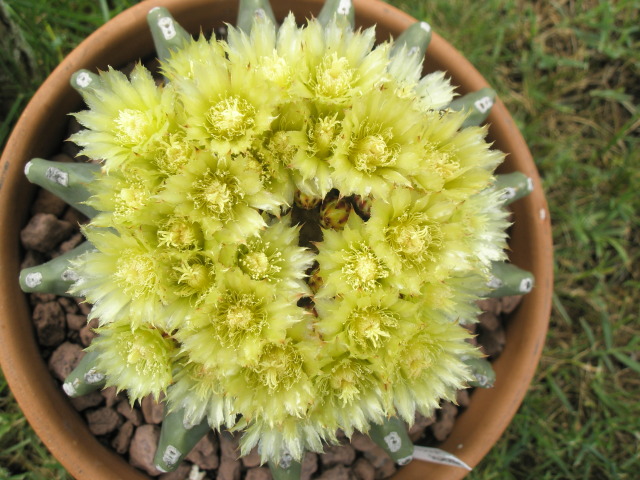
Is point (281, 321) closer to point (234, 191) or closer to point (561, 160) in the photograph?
point (234, 191)

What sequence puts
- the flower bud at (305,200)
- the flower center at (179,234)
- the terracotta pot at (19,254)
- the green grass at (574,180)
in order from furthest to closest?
the green grass at (574,180)
the terracotta pot at (19,254)
the flower bud at (305,200)
the flower center at (179,234)

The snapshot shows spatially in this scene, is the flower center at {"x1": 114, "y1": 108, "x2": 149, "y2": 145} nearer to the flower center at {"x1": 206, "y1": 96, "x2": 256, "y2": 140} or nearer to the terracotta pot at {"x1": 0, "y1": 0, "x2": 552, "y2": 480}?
the flower center at {"x1": 206, "y1": 96, "x2": 256, "y2": 140}

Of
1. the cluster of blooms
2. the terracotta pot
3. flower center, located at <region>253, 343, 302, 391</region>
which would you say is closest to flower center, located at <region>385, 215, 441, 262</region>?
the cluster of blooms

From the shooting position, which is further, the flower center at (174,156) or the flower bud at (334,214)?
the flower bud at (334,214)

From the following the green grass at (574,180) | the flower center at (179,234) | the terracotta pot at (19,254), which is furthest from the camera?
the green grass at (574,180)

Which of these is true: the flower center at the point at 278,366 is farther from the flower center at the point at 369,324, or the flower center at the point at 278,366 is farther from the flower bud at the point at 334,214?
the flower bud at the point at 334,214

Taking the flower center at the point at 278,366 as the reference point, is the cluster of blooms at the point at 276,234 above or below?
above

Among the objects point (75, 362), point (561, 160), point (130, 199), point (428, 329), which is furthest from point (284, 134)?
point (561, 160)

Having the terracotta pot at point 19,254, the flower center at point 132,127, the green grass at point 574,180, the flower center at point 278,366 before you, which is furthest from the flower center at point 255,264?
the green grass at point 574,180
